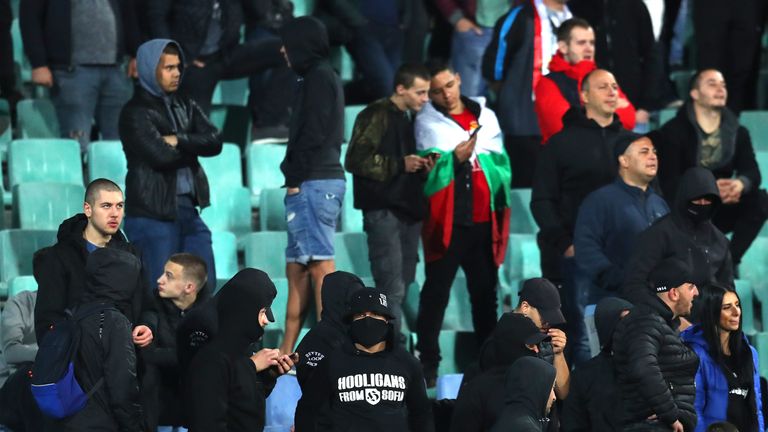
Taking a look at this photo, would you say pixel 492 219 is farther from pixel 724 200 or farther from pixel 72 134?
pixel 72 134

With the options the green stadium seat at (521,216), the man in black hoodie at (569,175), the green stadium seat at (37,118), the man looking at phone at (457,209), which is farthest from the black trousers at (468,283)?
the green stadium seat at (37,118)

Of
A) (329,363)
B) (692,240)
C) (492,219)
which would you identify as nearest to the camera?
(329,363)

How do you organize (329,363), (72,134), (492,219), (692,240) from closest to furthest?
(329,363), (692,240), (492,219), (72,134)

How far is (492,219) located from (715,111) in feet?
4.74

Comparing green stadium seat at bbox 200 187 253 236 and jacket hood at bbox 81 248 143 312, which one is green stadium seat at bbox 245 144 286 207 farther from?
jacket hood at bbox 81 248 143 312

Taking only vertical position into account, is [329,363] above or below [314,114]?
below

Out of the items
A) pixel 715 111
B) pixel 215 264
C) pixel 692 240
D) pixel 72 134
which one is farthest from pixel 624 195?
pixel 72 134

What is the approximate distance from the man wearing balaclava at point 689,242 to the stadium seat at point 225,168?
295 cm

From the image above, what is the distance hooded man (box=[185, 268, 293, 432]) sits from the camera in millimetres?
7496

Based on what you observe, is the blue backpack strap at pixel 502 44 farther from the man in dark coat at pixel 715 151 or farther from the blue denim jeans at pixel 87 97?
the blue denim jeans at pixel 87 97

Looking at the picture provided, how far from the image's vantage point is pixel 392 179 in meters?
9.72

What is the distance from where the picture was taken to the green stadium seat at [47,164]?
10750mm

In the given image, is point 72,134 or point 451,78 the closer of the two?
point 451,78

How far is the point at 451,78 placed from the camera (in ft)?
33.2
